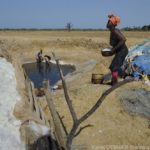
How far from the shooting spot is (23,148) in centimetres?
452

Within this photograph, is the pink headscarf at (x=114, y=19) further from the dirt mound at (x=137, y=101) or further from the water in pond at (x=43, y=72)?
the water in pond at (x=43, y=72)

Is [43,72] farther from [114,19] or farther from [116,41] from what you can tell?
[114,19]

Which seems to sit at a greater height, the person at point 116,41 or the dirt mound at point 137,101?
the person at point 116,41

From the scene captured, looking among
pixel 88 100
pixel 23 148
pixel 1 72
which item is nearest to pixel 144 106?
pixel 88 100

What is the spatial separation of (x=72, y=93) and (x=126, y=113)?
1.88 metres

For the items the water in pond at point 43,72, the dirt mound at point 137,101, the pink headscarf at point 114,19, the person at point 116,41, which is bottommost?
the water in pond at point 43,72

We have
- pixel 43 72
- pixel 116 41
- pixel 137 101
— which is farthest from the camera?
pixel 43 72

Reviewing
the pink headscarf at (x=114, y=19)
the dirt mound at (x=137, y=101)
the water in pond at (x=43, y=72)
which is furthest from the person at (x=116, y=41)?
the water in pond at (x=43, y=72)

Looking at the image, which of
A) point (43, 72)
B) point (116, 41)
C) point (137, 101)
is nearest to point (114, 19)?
point (116, 41)

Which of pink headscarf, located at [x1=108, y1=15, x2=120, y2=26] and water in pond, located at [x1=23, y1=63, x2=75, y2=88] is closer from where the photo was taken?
pink headscarf, located at [x1=108, y1=15, x2=120, y2=26]

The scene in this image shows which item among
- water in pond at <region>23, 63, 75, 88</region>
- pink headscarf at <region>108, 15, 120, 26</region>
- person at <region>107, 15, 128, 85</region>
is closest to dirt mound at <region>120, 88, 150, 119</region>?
person at <region>107, 15, 128, 85</region>

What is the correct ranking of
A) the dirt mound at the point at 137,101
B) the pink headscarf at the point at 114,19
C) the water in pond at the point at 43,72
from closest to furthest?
1. the dirt mound at the point at 137,101
2. the pink headscarf at the point at 114,19
3. the water in pond at the point at 43,72

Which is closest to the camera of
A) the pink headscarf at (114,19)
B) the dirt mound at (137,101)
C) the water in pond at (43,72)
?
the dirt mound at (137,101)

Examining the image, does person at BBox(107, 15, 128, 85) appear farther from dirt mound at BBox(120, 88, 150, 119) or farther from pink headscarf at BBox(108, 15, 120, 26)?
dirt mound at BBox(120, 88, 150, 119)
